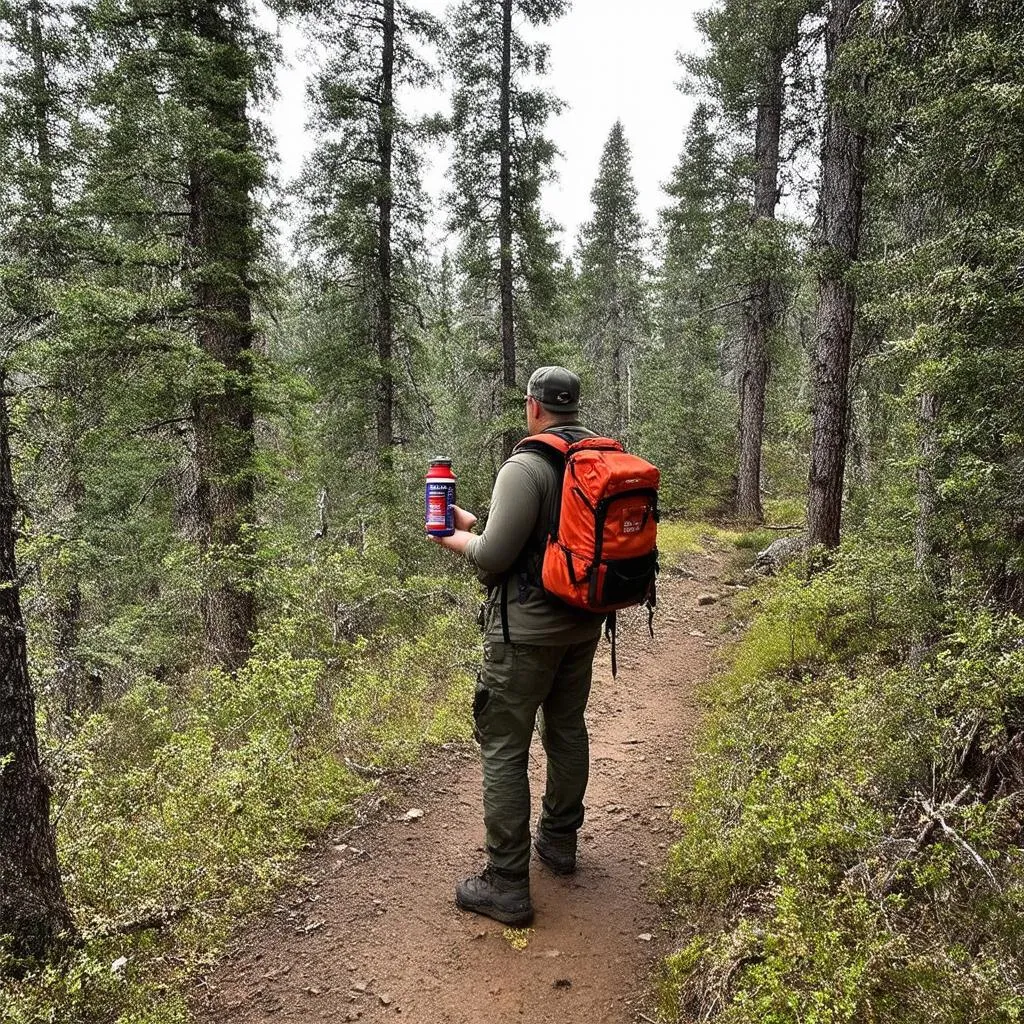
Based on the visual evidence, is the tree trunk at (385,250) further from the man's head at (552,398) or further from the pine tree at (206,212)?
the man's head at (552,398)

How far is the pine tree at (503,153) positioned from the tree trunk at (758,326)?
469 cm

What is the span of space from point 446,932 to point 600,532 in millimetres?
2353

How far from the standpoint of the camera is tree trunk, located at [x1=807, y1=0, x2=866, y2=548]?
7.77 meters

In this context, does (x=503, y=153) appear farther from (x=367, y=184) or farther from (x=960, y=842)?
(x=960, y=842)

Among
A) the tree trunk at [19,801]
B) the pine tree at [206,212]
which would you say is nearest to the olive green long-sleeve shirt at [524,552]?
the tree trunk at [19,801]

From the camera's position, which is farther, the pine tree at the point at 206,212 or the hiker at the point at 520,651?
the pine tree at the point at 206,212

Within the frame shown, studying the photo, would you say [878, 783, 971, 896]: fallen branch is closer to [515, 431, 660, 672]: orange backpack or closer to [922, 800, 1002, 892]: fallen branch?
[922, 800, 1002, 892]: fallen branch

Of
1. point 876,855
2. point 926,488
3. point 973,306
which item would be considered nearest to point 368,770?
point 876,855

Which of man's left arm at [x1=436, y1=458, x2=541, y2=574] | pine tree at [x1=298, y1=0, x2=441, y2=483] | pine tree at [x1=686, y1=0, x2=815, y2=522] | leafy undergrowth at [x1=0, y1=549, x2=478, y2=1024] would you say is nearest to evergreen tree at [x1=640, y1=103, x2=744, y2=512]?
pine tree at [x1=686, y1=0, x2=815, y2=522]

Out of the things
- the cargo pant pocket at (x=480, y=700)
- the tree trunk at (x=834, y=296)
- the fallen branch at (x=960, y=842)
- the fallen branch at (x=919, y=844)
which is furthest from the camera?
the tree trunk at (x=834, y=296)

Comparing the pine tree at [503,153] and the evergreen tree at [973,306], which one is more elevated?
the pine tree at [503,153]

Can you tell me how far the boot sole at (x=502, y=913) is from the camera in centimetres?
346

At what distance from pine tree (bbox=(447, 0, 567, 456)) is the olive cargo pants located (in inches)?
426

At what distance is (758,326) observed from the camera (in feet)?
50.3
